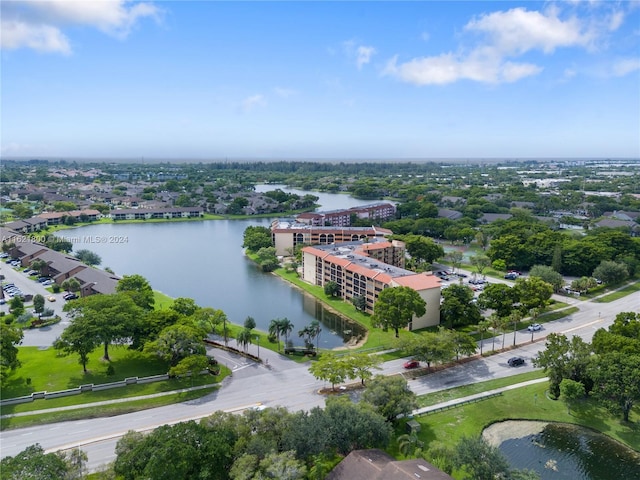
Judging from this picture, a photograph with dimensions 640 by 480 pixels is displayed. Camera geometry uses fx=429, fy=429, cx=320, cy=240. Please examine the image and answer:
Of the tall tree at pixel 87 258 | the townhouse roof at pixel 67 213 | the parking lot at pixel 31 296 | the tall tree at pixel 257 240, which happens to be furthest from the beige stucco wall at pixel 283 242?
the townhouse roof at pixel 67 213

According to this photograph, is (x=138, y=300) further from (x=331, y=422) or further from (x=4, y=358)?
(x=331, y=422)

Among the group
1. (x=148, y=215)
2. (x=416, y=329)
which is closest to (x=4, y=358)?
(x=416, y=329)

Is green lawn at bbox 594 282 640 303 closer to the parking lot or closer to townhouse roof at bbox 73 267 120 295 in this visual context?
townhouse roof at bbox 73 267 120 295

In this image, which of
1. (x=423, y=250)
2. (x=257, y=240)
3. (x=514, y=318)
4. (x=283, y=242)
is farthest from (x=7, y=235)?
(x=514, y=318)

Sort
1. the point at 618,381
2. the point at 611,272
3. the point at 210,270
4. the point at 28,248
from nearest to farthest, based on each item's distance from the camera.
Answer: the point at 618,381 < the point at 611,272 < the point at 28,248 < the point at 210,270

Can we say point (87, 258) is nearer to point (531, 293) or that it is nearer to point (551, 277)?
point (531, 293)

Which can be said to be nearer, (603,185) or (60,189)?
(60,189)

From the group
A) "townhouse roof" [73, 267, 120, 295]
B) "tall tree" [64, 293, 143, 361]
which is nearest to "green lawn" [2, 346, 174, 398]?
"tall tree" [64, 293, 143, 361]
